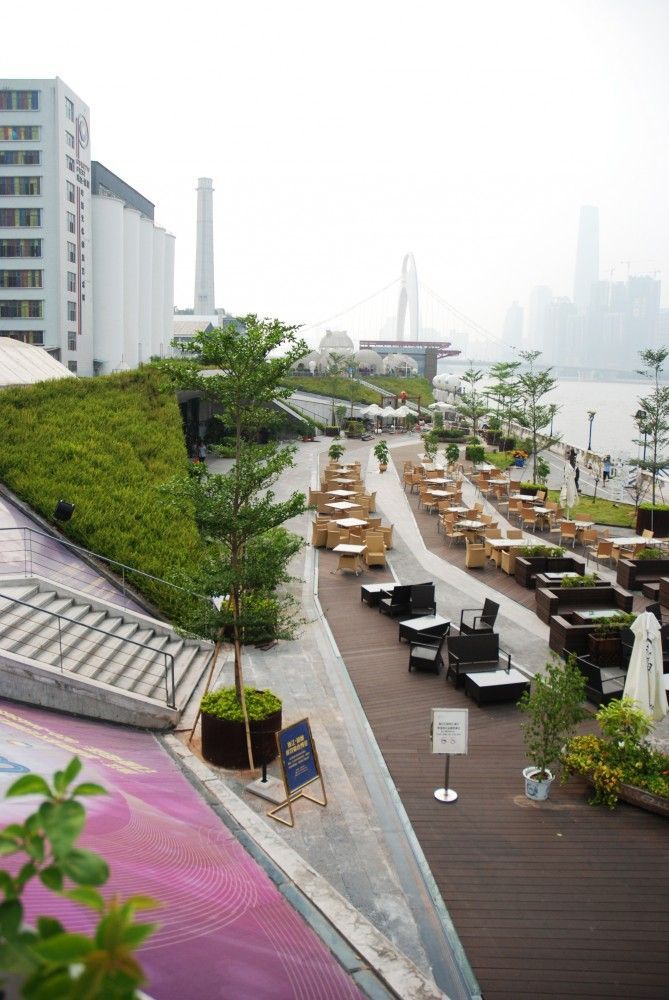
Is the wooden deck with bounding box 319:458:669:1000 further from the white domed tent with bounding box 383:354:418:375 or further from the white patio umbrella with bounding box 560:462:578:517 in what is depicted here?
the white domed tent with bounding box 383:354:418:375

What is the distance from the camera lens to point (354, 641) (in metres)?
14.5

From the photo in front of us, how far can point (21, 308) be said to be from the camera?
54156 mm

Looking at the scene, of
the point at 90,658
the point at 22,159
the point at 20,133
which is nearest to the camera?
the point at 90,658

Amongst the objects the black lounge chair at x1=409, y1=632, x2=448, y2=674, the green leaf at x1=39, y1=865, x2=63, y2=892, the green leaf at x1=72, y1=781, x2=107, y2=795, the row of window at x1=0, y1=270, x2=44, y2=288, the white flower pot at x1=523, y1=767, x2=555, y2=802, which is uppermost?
the row of window at x1=0, y1=270, x2=44, y2=288

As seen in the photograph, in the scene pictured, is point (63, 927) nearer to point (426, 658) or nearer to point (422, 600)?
point (426, 658)

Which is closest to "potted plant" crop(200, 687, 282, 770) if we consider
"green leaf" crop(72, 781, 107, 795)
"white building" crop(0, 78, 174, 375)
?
"green leaf" crop(72, 781, 107, 795)

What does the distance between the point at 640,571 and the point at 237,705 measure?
12.1 metres

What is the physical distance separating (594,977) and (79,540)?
13.1 metres

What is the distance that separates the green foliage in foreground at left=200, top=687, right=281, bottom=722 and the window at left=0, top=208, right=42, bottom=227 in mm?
52133

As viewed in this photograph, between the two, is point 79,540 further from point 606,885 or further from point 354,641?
point 606,885

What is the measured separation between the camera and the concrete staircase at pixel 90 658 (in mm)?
10344

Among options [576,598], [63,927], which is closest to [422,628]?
[576,598]

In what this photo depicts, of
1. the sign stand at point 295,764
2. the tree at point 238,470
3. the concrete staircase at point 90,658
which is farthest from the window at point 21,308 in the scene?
the sign stand at point 295,764

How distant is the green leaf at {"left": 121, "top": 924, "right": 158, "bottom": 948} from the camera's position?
1.39 metres
